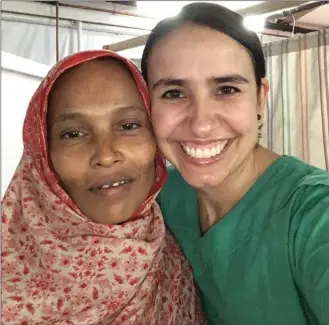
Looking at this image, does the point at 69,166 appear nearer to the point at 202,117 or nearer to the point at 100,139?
the point at 100,139

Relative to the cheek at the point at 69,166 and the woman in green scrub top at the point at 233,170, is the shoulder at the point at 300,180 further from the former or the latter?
the cheek at the point at 69,166

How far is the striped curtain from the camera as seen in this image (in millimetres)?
1333

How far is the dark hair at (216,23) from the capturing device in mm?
856

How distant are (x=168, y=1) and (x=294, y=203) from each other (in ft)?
3.13

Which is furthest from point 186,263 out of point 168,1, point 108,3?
point 108,3

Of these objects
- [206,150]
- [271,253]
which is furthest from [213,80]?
[271,253]

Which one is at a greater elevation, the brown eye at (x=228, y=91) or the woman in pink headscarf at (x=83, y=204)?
the brown eye at (x=228, y=91)

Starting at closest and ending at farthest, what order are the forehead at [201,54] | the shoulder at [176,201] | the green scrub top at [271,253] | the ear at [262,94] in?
1. the green scrub top at [271,253]
2. the forehead at [201,54]
3. the ear at [262,94]
4. the shoulder at [176,201]

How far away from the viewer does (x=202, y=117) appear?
34.0 inches

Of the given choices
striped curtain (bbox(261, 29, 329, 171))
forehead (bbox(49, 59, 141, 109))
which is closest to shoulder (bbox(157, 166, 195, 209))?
forehead (bbox(49, 59, 141, 109))

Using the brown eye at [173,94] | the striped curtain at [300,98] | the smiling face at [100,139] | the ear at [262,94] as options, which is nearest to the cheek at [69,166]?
the smiling face at [100,139]

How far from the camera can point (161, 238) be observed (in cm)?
100

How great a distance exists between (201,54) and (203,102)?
0.09m

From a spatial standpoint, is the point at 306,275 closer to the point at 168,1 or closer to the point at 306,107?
the point at 306,107
